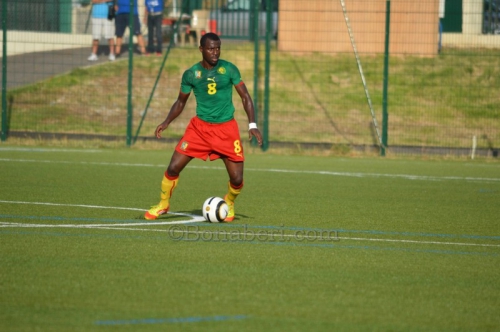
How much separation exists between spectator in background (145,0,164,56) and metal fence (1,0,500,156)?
1.10ft

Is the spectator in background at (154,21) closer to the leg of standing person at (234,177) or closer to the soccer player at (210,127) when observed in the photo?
the soccer player at (210,127)

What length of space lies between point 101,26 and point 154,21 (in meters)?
1.54

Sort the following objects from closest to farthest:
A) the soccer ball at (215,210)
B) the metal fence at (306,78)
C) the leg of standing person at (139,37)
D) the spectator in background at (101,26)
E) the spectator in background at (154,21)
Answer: the soccer ball at (215,210)
the metal fence at (306,78)
the leg of standing person at (139,37)
the spectator in background at (154,21)
the spectator in background at (101,26)

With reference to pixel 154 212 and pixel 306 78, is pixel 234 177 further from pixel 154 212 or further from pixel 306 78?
pixel 306 78

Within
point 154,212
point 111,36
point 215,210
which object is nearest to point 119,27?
point 111,36

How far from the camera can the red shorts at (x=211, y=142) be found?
34.5ft

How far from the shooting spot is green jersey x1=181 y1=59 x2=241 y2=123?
10484 mm

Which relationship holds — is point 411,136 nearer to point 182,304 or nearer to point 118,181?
point 118,181

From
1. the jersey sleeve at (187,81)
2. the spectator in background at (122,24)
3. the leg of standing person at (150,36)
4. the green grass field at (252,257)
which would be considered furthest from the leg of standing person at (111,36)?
the jersey sleeve at (187,81)

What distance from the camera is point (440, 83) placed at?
24.2 metres

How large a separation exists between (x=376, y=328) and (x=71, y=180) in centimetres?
934

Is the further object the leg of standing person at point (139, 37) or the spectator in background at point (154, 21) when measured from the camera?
the spectator in background at point (154, 21)

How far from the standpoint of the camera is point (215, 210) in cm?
1023

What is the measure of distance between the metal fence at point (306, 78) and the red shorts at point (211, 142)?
10.9 m
